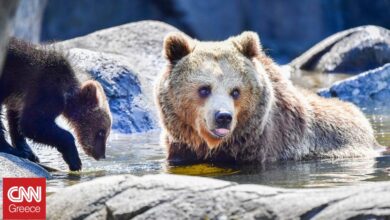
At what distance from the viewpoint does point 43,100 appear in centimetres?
779

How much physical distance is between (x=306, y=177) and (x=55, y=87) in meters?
2.66

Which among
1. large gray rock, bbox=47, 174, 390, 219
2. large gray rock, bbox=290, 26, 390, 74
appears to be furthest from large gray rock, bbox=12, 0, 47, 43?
large gray rock, bbox=47, 174, 390, 219

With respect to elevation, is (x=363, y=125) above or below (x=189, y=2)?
below

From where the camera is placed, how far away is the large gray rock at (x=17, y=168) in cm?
627

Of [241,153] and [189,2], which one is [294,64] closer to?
[189,2]

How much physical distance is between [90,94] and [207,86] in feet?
5.53

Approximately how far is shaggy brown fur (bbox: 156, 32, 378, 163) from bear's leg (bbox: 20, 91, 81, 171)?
2.88 ft

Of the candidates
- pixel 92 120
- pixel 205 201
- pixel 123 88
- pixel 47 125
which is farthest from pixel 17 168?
pixel 123 88

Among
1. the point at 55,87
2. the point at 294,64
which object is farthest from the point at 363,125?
the point at 294,64

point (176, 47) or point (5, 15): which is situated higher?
point (176, 47)

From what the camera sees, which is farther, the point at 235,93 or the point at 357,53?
the point at 357,53

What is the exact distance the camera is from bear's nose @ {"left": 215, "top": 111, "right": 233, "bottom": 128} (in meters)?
6.86

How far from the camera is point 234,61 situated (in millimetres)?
7398

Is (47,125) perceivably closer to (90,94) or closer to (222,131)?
(90,94)
